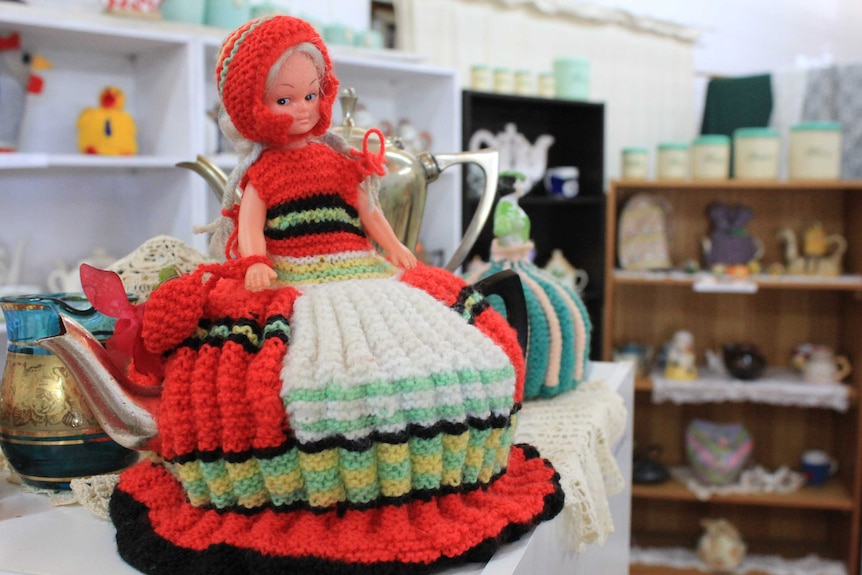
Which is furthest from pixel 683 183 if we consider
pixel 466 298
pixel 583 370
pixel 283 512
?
pixel 283 512

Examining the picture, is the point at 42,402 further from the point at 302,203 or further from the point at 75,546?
the point at 302,203

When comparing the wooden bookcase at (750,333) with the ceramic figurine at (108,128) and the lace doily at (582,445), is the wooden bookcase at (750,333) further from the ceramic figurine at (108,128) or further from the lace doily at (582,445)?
the lace doily at (582,445)

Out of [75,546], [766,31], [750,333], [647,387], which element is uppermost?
[766,31]

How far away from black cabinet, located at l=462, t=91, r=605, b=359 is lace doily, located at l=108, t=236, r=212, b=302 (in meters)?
1.57

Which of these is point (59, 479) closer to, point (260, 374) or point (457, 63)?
point (260, 374)

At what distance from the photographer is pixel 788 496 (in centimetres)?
222

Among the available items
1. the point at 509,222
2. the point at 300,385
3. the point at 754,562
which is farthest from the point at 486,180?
the point at 754,562

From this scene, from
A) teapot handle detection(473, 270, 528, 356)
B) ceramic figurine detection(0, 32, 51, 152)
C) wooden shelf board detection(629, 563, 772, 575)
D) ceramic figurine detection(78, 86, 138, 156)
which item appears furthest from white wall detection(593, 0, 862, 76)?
teapot handle detection(473, 270, 528, 356)

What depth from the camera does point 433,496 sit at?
48cm

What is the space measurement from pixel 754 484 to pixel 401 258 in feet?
6.80

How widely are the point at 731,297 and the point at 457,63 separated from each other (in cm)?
110

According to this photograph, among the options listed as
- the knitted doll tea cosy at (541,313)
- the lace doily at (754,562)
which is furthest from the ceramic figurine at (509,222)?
the lace doily at (754,562)

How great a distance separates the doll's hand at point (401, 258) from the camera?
0.58m

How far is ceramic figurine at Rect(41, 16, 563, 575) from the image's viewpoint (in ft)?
1.46
